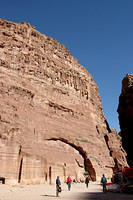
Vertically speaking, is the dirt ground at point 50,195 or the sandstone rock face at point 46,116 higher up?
the sandstone rock face at point 46,116

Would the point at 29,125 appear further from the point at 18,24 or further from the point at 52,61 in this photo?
the point at 18,24

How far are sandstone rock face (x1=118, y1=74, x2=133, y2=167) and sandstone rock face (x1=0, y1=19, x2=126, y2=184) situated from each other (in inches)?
461

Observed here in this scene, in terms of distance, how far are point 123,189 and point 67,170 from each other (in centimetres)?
712

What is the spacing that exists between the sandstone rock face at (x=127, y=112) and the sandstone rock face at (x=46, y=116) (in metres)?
11.7

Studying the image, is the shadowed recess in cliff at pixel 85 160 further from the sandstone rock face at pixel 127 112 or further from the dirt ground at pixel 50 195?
the sandstone rock face at pixel 127 112

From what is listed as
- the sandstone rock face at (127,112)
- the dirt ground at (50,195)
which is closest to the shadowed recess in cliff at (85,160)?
the dirt ground at (50,195)

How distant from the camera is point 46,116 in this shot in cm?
1789

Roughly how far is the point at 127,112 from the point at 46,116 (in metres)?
23.1

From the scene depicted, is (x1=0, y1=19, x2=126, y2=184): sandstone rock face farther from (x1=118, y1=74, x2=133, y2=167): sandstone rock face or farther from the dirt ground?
(x1=118, y1=74, x2=133, y2=167): sandstone rock face

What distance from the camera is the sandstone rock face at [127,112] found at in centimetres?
3494

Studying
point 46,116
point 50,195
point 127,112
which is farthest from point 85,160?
point 127,112

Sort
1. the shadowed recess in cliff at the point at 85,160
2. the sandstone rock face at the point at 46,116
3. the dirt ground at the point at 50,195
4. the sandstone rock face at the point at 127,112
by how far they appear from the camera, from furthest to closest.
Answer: the sandstone rock face at the point at 127,112, the shadowed recess in cliff at the point at 85,160, the sandstone rock face at the point at 46,116, the dirt ground at the point at 50,195

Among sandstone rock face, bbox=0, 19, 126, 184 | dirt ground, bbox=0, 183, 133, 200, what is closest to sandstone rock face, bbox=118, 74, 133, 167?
sandstone rock face, bbox=0, 19, 126, 184

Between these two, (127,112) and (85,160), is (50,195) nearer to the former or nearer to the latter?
(85,160)
